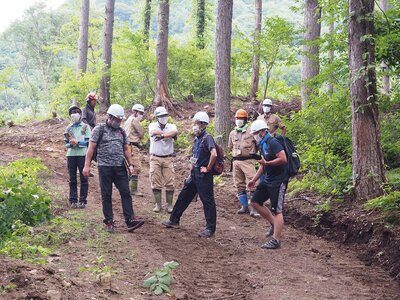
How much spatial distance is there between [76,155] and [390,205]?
573 cm

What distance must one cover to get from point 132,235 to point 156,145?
101 inches

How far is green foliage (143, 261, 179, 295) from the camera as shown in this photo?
5861 millimetres

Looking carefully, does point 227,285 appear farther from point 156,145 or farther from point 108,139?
point 156,145

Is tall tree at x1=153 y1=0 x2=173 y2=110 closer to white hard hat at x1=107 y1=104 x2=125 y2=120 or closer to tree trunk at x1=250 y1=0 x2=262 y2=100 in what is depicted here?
tree trunk at x1=250 y1=0 x2=262 y2=100

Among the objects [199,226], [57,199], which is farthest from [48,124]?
[199,226]

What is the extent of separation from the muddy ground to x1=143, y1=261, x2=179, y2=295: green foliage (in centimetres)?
8

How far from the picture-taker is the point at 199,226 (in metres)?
9.48

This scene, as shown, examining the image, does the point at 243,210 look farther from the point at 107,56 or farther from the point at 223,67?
the point at 107,56

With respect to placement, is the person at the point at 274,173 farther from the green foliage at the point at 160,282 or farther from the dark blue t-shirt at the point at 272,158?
the green foliage at the point at 160,282

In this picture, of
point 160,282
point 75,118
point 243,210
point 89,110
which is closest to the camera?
point 160,282

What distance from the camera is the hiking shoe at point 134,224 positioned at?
8.41 meters

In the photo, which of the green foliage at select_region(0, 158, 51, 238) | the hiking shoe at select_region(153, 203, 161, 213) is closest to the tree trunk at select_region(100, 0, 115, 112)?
the hiking shoe at select_region(153, 203, 161, 213)

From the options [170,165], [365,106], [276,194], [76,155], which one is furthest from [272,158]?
[76,155]

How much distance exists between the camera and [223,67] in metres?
15.1
